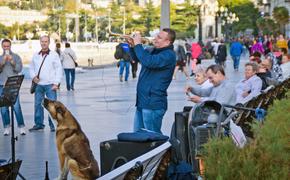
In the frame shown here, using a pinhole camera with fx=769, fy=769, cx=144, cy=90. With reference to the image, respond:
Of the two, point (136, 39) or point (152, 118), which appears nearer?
point (136, 39)

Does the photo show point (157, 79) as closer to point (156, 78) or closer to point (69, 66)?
point (156, 78)

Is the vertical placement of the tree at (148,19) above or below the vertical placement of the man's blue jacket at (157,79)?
below

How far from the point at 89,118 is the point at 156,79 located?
284 inches

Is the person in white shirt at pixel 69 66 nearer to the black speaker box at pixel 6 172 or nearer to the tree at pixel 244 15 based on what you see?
the black speaker box at pixel 6 172

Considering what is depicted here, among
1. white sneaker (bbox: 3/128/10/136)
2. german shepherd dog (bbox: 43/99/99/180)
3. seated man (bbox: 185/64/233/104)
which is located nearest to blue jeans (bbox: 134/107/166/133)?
seated man (bbox: 185/64/233/104)

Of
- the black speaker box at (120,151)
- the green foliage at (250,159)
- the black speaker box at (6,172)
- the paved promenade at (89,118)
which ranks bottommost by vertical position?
the paved promenade at (89,118)

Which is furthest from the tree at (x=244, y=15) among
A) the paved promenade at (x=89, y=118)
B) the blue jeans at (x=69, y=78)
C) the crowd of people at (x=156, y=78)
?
the crowd of people at (x=156, y=78)

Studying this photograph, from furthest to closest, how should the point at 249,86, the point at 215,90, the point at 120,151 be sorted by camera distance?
the point at 249,86, the point at 215,90, the point at 120,151

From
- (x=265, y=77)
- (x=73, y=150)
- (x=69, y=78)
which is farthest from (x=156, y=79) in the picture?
(x=69, y=78)

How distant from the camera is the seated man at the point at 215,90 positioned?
9.77m

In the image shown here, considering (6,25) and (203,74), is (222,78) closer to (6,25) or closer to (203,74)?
(203,74)

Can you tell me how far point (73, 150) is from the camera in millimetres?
7730

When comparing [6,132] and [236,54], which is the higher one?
[6,132]

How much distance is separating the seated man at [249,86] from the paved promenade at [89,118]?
6.02 ft
